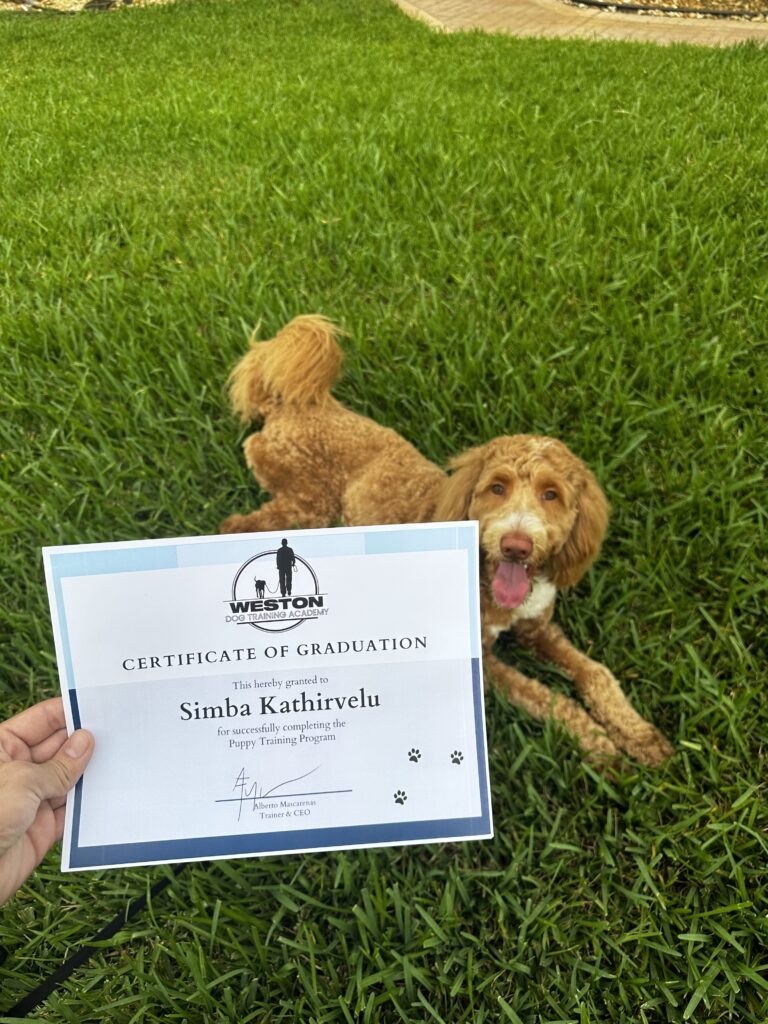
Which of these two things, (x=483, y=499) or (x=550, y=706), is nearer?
(x=483, y=499)

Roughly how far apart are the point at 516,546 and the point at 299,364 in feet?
2.90

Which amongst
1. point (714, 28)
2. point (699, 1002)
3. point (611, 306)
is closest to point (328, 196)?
point (611, 306)

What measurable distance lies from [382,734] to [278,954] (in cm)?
56

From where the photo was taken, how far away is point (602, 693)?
1.67 meters

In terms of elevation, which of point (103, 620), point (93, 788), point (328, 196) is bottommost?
point (93, 788)

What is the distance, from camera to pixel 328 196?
3387 mm

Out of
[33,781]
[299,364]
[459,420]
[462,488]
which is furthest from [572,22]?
[33,781]

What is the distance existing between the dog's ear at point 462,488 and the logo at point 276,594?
419 millimetres

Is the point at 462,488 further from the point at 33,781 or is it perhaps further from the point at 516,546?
the point at 33,781

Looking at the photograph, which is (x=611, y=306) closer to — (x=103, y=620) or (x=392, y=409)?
(x=392, y=409)

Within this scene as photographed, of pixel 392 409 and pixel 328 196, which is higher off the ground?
pixel 328 196

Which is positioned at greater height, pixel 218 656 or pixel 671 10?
pixel 671 10

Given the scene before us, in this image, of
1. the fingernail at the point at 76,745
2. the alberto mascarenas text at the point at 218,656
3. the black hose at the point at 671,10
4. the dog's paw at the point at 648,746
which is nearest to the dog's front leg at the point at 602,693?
the dog's paw at the point at 648,746
